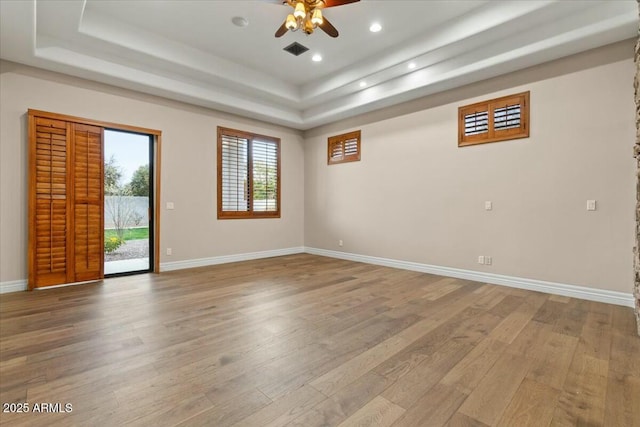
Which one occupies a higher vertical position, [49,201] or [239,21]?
[239,21]

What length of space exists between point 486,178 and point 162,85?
5.36m

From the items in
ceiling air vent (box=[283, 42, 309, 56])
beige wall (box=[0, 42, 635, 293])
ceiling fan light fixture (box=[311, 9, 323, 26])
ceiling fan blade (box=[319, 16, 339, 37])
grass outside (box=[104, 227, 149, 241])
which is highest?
ceiling air vent (box=[283, 42, 309, 56])

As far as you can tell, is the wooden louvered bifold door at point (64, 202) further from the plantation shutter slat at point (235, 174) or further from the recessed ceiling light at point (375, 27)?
the recessed ceiling light at point (375, 27)

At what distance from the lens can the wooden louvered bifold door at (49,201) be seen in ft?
13.1

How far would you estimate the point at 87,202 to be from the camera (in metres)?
4.43

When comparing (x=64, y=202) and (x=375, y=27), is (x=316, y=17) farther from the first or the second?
(x=64, y=202)

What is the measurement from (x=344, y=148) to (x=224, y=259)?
3.52 m

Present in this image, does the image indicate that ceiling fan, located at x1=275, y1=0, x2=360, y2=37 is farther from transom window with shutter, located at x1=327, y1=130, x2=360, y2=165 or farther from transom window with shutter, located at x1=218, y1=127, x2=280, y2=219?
transom window with shutter, located at x1=218, y1=127, x2=280, y2=219

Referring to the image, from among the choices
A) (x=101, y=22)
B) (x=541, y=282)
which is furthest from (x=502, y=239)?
(x=101, y=22)

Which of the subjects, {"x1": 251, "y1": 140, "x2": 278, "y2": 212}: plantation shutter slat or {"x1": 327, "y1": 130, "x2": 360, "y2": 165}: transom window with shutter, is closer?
{"x1": 327, "y1": 130, "x2": 360, "y2": 165}: transom window with shutter

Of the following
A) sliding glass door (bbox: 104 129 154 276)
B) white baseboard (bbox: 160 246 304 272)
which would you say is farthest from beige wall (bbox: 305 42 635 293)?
sliding glass door (bbox: 104 129 154 276)

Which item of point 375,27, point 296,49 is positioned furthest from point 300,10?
point 296,49

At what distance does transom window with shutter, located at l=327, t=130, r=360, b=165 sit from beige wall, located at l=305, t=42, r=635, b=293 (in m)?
0.21

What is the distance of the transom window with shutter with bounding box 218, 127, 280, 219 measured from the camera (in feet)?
19.9
